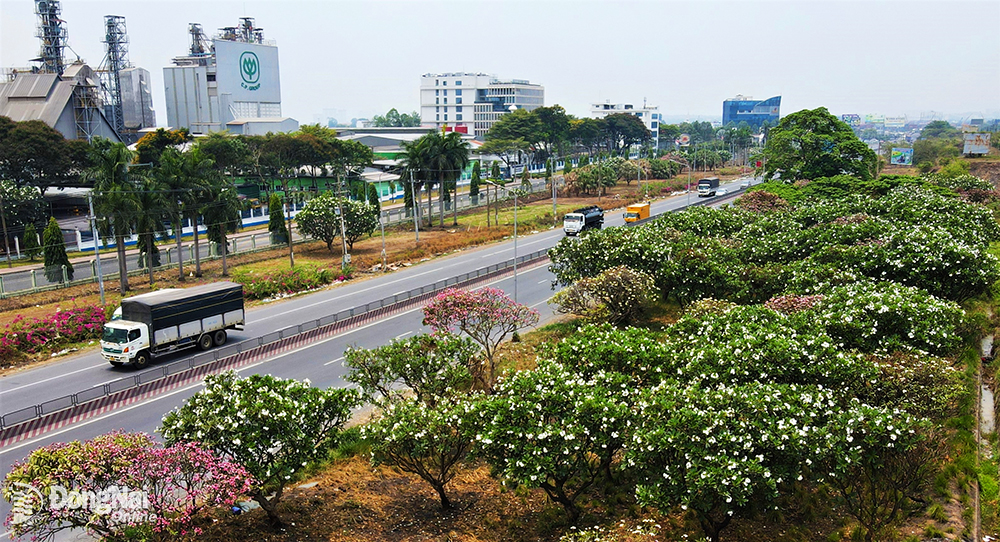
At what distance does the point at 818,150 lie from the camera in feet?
209

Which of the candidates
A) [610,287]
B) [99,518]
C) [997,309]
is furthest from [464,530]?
[997,309]

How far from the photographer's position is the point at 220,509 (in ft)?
54.3

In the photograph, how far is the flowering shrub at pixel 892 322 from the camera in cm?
2033

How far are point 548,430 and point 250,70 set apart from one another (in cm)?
12990

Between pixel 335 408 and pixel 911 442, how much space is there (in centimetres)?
1234

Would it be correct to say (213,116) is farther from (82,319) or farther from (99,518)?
(99,518)

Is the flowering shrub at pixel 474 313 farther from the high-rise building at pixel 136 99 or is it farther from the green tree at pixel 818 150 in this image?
the high-rise building at pixel 136 99

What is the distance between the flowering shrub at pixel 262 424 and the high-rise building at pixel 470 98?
160 metres

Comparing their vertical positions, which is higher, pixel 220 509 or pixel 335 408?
pixel 335 408

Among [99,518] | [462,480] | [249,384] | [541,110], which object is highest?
[541,110]

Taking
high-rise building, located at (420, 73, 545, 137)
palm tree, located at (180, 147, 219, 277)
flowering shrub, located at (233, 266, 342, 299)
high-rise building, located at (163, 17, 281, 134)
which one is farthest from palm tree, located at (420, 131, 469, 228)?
high-rise building, located at (420, 73, 545, 137)

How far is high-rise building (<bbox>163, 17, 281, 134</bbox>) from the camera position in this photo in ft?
406

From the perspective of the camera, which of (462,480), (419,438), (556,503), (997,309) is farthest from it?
(997,309)

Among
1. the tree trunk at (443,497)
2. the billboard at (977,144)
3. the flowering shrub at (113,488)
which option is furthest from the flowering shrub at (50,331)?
the billboard at (977,144)
